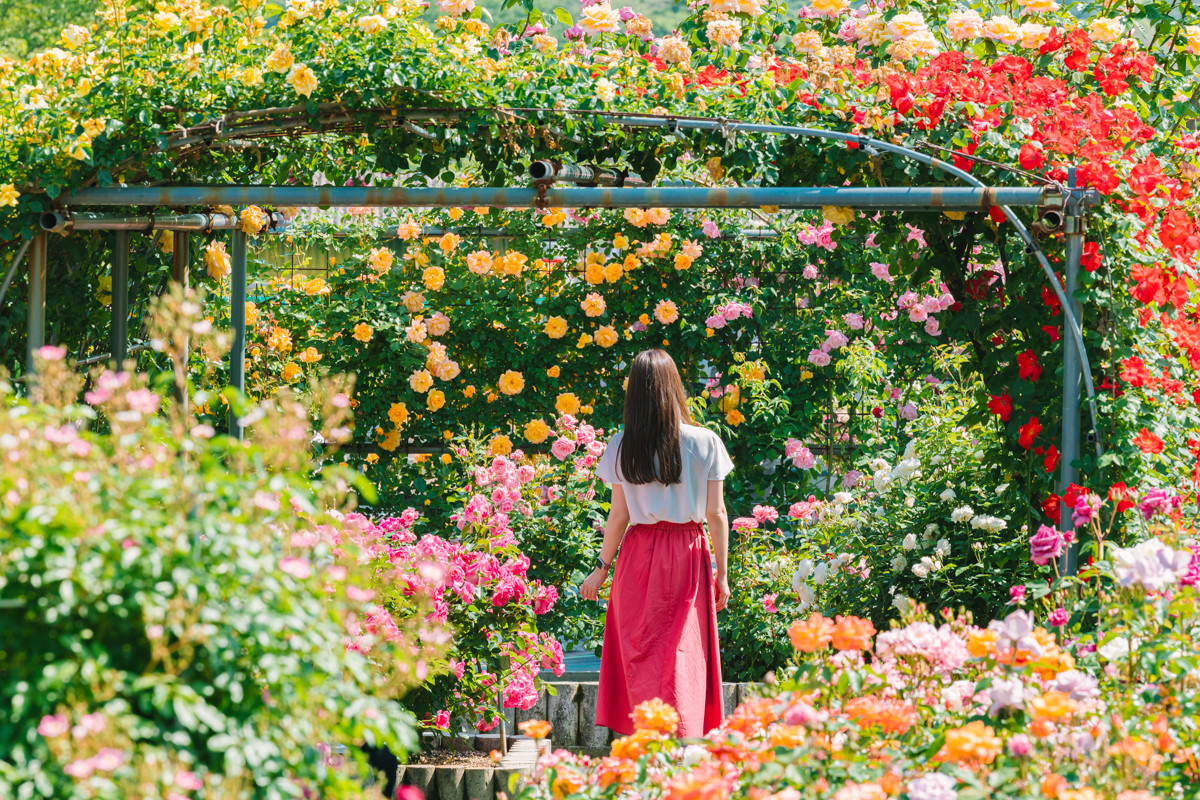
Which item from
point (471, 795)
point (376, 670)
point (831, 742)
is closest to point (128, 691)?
point (831, 742)

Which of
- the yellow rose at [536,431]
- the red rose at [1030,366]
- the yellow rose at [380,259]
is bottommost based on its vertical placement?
the yellow rose at [536,431]

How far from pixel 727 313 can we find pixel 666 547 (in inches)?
85.4

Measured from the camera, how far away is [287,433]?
1526 mm

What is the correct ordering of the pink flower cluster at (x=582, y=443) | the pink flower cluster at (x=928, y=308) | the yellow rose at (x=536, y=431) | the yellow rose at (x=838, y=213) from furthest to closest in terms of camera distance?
the yellow rose at (x=536, y=431), the pink flower cluster at (x=928, y=308), the pink flower cluster at (x=582, y=443), the yellow rose at (x=838, y=213)

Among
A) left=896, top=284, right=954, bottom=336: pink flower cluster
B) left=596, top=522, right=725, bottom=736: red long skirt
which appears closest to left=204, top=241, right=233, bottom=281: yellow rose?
left=596, top=522, right=725, bottom=736: red long skirt

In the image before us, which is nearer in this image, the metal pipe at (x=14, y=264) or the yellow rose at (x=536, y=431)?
the metal pipe at (x=14, y=264)

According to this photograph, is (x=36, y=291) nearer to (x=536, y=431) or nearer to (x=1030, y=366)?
(x=536, y=431)

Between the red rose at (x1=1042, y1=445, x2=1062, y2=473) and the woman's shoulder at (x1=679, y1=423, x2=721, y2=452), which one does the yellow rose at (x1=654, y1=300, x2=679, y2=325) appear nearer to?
the woman's shoulder at (x1=679, y1=423, x2=721, y2=452)

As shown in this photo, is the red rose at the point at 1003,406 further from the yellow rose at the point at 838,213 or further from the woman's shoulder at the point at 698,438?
the woman's shoulder at the point at 698,438

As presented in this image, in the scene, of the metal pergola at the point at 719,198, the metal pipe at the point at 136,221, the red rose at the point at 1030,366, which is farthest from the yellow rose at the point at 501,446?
the red rose at the point at 1030,366

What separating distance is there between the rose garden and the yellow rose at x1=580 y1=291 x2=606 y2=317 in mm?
22

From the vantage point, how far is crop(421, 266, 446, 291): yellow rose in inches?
204

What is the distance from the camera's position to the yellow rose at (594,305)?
512 centimetres

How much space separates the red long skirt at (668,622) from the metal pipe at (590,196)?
0.89 metres
